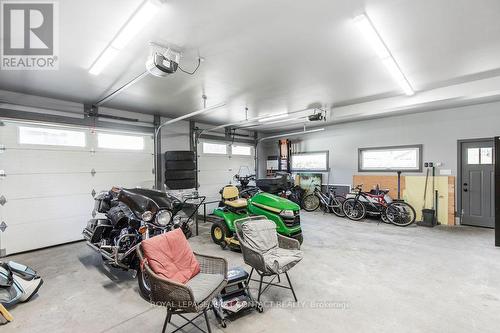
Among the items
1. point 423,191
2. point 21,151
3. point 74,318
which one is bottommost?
point 74,318

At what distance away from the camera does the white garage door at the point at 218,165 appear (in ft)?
23.4

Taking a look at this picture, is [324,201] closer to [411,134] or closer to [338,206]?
[338,206]

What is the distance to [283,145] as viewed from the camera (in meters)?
8.59

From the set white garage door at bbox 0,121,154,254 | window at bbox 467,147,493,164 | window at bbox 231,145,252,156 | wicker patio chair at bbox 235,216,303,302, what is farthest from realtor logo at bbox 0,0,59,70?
window at bbox 467,147,493,164

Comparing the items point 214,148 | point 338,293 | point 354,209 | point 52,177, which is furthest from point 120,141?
point 354,209

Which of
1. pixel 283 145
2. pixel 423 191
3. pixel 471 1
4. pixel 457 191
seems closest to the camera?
pixel 471 1

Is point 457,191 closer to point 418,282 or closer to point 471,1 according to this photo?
point 418,282

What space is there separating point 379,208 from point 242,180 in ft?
11.8

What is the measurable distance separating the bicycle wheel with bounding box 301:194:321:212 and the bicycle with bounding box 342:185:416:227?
45.2 inches

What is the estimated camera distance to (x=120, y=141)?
543cm

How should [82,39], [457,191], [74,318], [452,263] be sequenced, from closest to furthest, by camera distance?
[74,318] < [82,39] < [452,263] < [457,191]

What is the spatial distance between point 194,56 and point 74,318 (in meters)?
3.11

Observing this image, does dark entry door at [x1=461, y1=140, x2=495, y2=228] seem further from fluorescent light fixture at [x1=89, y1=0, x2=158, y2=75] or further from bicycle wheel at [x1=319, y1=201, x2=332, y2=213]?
fluorescent light fixture at [x1=89, y1=0, x2=158, y2=75]

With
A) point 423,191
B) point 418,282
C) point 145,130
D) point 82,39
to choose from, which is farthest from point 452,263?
point 145,130
